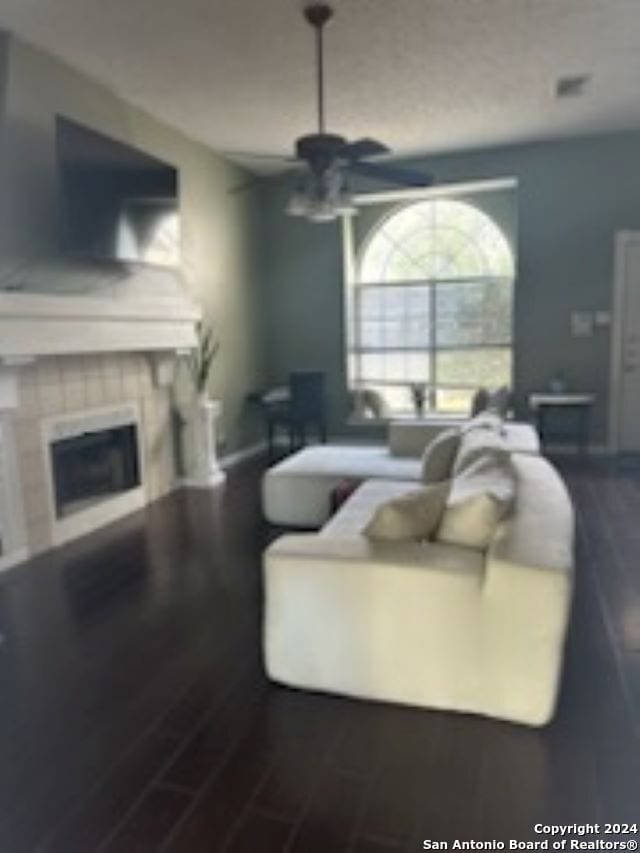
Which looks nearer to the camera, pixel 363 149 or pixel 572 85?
pixel 363 149

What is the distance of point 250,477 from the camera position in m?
5.61

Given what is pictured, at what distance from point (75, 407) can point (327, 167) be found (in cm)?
232

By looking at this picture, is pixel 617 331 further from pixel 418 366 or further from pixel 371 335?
pixel 371 335

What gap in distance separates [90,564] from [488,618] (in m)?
2.50

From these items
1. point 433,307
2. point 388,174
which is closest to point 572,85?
point 388,174

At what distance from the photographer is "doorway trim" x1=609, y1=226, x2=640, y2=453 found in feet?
18.7

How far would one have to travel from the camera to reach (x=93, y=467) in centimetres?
439

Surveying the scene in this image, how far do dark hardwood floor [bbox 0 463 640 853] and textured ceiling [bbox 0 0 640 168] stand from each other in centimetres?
310

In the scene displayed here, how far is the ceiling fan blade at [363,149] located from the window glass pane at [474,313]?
11.8 feet

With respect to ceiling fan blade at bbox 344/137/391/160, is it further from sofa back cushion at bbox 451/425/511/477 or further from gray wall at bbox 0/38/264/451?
gray wall at bbox 0/38/264/451

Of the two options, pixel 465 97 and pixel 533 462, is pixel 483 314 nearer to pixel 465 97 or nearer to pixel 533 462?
pixel 465 97

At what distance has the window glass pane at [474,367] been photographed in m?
6.54

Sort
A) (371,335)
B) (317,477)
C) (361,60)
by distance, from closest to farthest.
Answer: (361,60) → (317,477) → (371,335)

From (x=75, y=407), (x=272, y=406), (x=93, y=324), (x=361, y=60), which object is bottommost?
(x=272, y=406)
